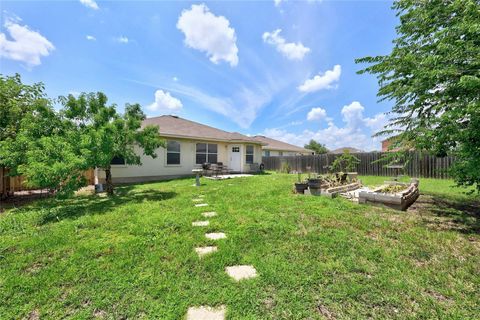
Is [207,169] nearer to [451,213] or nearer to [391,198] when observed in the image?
[391,198]

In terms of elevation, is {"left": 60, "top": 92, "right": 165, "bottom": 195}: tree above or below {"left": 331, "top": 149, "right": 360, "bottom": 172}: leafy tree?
above

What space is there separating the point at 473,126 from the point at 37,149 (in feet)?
31.1

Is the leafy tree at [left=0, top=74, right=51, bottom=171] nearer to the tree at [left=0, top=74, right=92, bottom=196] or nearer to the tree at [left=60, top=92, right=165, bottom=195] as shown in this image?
the tree at [left=0, top=74, right=92, bottom=196]

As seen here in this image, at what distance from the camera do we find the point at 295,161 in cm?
1842

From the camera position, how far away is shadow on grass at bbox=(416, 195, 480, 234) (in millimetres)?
3859

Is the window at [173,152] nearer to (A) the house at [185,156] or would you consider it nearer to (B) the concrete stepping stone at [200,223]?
(A) the house at [185,156]

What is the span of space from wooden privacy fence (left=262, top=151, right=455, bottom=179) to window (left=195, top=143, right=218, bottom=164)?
743 centimetres

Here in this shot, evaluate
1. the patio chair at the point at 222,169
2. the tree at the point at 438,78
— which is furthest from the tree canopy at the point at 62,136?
the tree at the point at 438,78

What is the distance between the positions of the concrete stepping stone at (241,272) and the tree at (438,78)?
4232 millimetres

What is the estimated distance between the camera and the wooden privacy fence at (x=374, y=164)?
1145 cm

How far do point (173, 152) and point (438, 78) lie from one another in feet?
37.8

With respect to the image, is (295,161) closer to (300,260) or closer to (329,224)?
(329,224)

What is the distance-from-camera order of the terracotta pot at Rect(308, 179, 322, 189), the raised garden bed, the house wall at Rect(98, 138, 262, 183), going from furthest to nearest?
the house wall at Rect(98, 138, 262, 183), the terracotta pot at Rect(308, 179, 322, 189), the raised garden bed

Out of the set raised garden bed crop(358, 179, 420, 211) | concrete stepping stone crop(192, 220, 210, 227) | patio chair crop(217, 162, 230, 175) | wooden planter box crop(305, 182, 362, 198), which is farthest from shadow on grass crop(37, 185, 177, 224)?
patio chair crop(217, 162, 230, 175)
